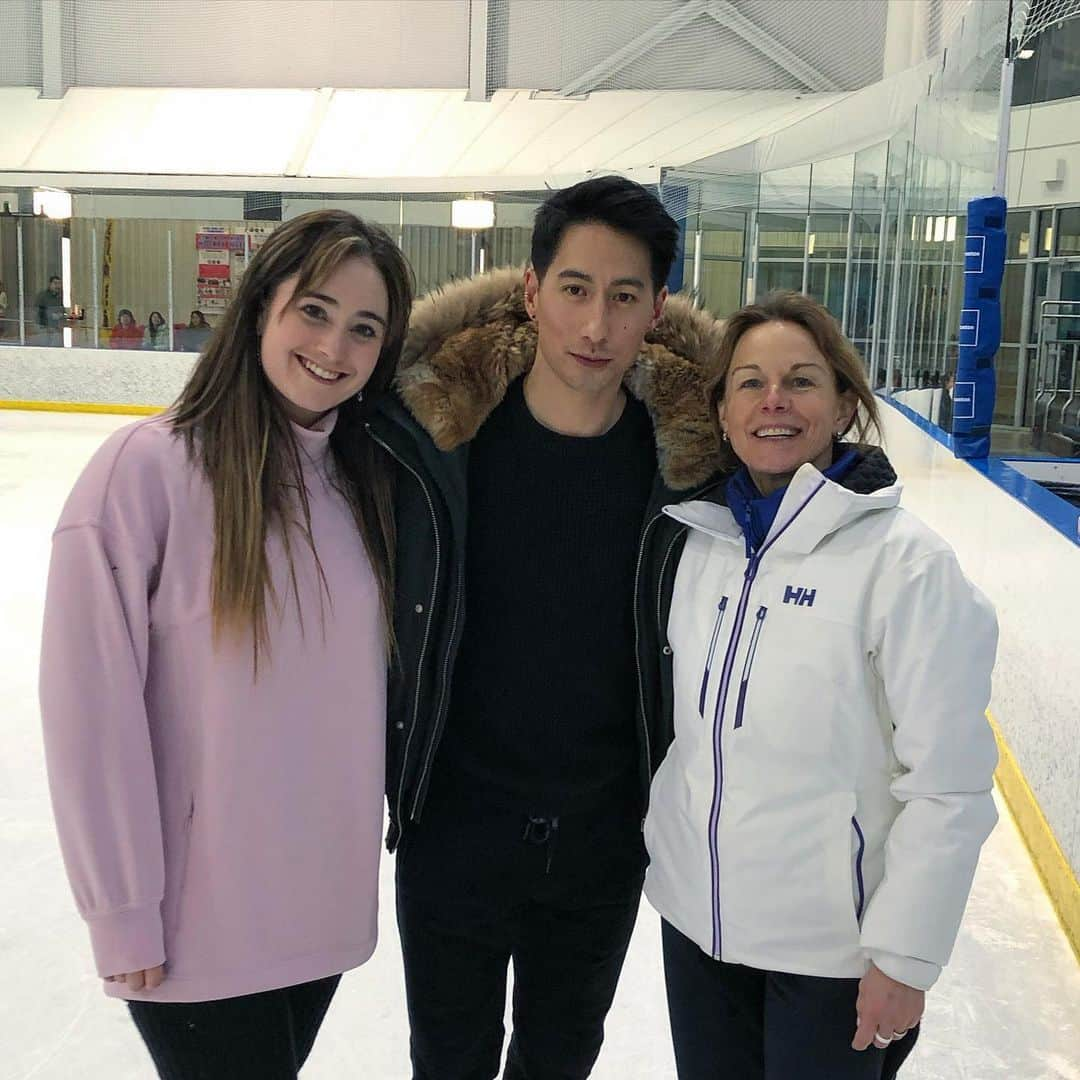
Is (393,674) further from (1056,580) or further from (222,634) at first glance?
(1056,580)

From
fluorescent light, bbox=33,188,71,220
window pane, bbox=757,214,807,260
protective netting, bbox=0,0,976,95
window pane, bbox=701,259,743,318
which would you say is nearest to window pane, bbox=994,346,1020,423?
window pane, bbox=757,214,807,260

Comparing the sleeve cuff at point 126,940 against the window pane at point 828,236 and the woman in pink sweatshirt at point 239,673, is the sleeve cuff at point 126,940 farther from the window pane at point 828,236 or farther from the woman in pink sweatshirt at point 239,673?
the window pane at point 828,236

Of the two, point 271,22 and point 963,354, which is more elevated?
point 271,22

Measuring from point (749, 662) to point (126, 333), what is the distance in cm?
1562

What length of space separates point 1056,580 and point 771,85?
15.0 metres

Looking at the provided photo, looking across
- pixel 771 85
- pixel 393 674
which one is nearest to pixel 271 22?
pixel 771 85

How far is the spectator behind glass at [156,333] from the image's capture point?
618 inches

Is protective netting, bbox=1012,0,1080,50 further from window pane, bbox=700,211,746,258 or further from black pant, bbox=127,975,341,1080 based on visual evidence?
window pane, bbox=700,211,746,258

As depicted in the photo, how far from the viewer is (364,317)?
5.20 feet

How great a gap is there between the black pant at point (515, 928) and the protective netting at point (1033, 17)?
Answer: 4.42 m

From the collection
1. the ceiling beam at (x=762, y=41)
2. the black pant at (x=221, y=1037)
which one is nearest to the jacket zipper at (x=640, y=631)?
the black pant at (x=221, y=1037)

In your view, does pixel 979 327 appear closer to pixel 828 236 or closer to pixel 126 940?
pixel 126 940

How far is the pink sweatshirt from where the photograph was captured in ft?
4.57

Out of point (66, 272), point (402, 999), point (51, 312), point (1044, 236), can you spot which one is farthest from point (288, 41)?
point (402, 999)
